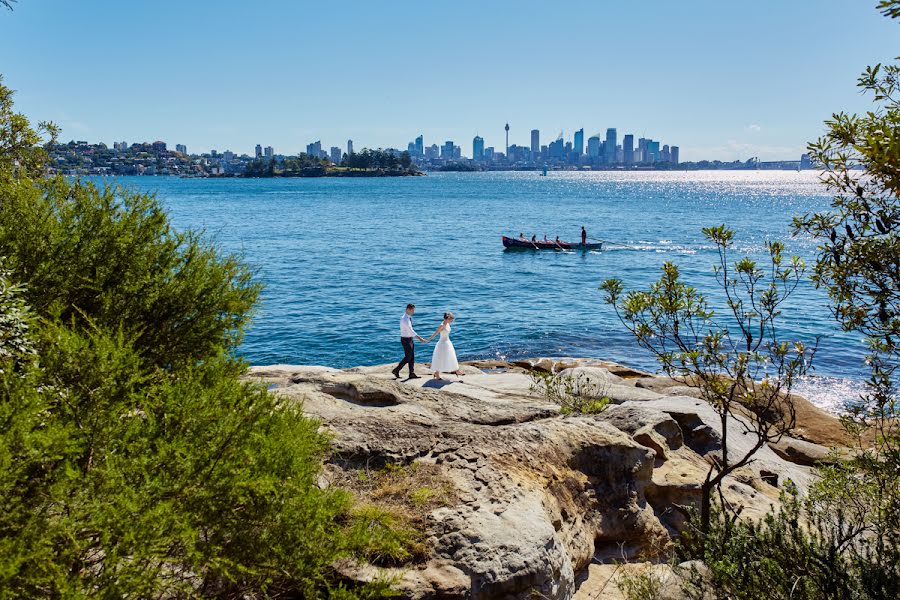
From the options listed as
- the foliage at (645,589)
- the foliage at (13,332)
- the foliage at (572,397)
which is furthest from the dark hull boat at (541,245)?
the foliage at (13,332)

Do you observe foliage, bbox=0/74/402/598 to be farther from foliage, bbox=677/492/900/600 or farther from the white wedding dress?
the white wedding dress

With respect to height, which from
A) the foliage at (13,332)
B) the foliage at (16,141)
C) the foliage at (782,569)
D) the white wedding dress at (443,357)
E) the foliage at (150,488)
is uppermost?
the foliage at (16,141)

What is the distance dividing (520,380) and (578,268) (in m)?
32.0

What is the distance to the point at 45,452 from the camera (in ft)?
14.5

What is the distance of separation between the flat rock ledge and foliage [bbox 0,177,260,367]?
1.40 meters

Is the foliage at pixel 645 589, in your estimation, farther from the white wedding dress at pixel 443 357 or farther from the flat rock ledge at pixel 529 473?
the white wedding dress at pixel 443 357

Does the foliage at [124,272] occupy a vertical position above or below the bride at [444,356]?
above

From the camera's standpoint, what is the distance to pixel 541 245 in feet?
175

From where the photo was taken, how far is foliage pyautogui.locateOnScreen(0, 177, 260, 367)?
334 inches

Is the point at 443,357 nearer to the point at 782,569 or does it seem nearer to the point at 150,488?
the point at 782,569

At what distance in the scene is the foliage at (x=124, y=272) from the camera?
8.49 meters

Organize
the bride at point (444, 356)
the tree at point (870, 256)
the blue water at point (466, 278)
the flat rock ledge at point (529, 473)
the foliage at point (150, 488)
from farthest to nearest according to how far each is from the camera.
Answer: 1. the blue water at point (466, 278)
2. the bride at point (444, 356)
3. the flat rock ledge at point (529, 473)
4. the tree at point (870, 256)
5. the foliage at point (150, 488)

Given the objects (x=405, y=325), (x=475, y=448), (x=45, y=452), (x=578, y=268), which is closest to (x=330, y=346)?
(x=405, y=325)

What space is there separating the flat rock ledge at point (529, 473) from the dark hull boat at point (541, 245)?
39.8 metres
